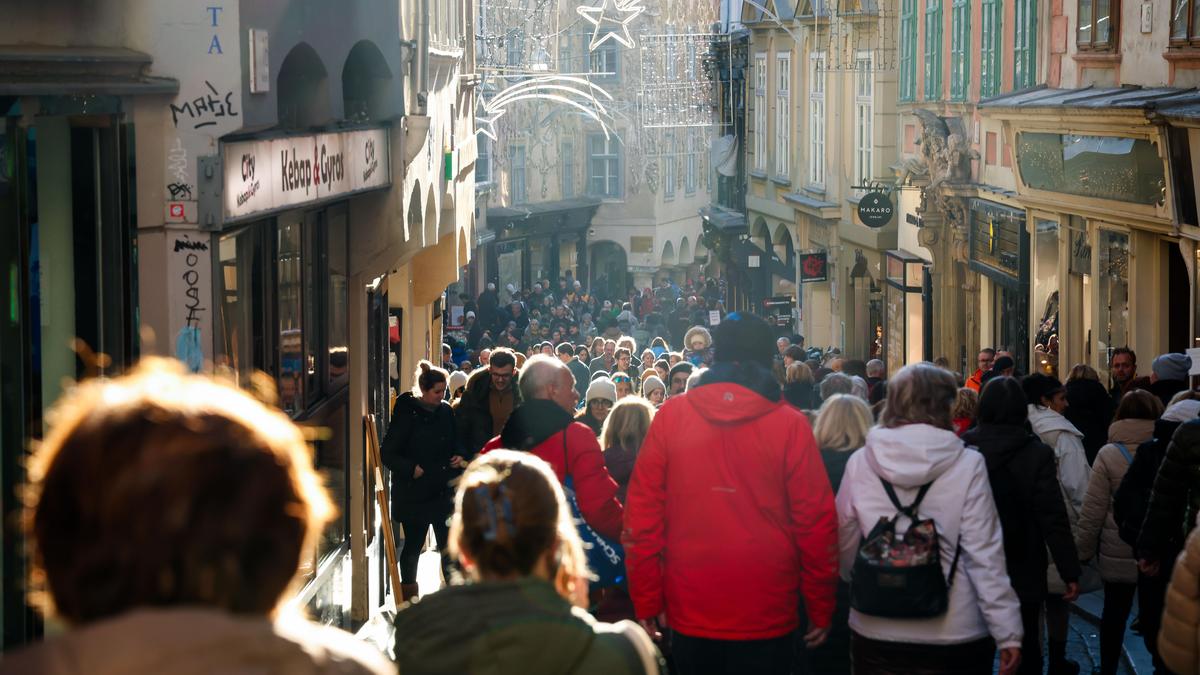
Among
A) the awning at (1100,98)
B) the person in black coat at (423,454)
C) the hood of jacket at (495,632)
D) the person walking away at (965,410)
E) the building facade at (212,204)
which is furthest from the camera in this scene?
the awning at (1100,98)

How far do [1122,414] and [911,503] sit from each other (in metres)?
3.26

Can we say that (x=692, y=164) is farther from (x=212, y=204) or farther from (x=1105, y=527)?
(x=212, y=204)

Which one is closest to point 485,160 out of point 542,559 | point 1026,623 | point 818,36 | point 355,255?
point 818,36

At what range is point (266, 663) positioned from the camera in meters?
2.04

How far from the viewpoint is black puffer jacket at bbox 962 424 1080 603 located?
7.32m

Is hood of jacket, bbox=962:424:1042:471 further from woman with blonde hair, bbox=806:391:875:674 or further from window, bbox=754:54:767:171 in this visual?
window, bbox=754:54:767:171

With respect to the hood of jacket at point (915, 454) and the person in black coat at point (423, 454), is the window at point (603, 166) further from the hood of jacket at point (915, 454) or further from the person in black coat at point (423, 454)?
the hood of jacket at point (915, 454)

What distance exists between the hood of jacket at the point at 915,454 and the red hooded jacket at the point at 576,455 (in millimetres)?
1560

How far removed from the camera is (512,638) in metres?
3.49

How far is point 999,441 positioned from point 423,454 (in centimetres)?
478

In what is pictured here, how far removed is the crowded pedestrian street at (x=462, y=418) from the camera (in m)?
2.07

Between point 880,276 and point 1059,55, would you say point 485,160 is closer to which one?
point 880,276

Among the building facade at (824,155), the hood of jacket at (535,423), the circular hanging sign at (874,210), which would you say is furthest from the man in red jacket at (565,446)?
the building facade at (824,155)

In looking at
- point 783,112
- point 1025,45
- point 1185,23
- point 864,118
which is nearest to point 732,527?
point 1185,23
